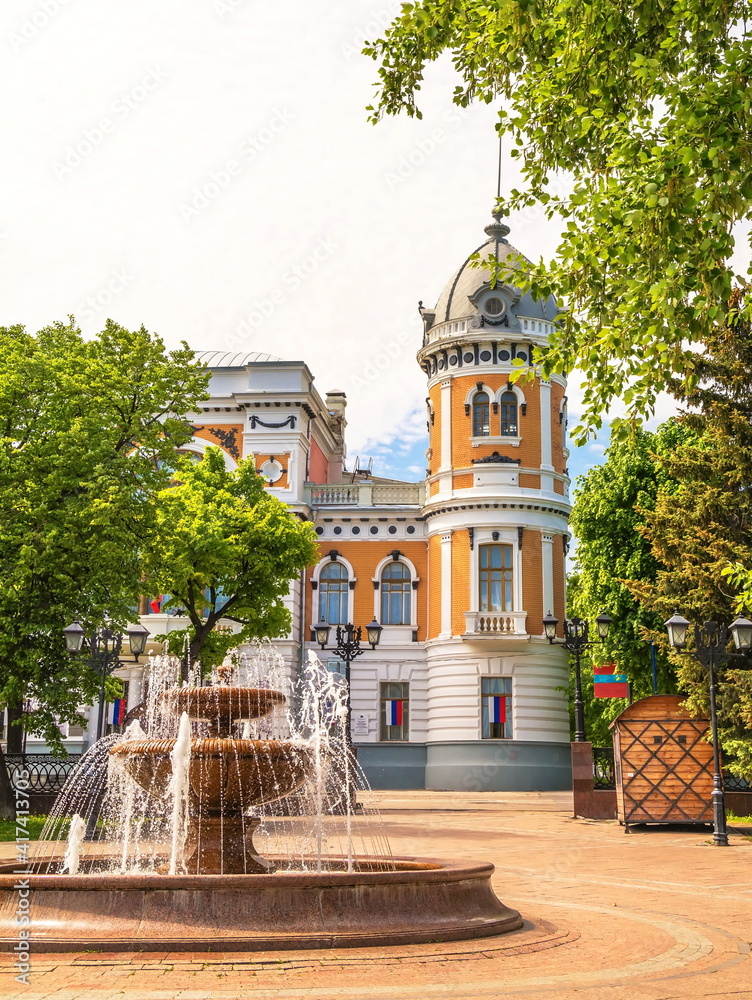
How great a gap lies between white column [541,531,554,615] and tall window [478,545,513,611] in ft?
3.80

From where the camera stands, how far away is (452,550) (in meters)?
35.5

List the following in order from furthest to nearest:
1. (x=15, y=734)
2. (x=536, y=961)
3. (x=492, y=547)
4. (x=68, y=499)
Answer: (x=492, y=547) → (x=15, y=734) → (x=68, y=499) → (x=536, y=961)

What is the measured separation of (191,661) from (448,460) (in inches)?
528

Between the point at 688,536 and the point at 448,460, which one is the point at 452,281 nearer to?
the point at 448,460

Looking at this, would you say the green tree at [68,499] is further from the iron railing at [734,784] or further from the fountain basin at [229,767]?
the iron railing at [734,784]

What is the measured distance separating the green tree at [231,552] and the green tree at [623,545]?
8.92m

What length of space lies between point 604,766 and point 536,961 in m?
17.4

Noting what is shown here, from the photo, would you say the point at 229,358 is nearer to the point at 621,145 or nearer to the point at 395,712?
the point at 395,712

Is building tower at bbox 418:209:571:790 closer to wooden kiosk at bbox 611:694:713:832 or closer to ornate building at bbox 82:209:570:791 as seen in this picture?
ornate building at bbox 82:209:570:791

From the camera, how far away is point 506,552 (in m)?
34.8

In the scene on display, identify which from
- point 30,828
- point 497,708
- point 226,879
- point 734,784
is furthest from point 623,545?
point 226,879

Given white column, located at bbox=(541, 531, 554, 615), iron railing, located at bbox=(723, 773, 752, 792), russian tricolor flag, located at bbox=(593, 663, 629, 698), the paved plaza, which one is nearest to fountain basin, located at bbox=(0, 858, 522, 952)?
the paved plaza

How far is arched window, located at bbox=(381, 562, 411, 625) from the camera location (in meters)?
36.8

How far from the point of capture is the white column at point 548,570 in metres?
34.5
